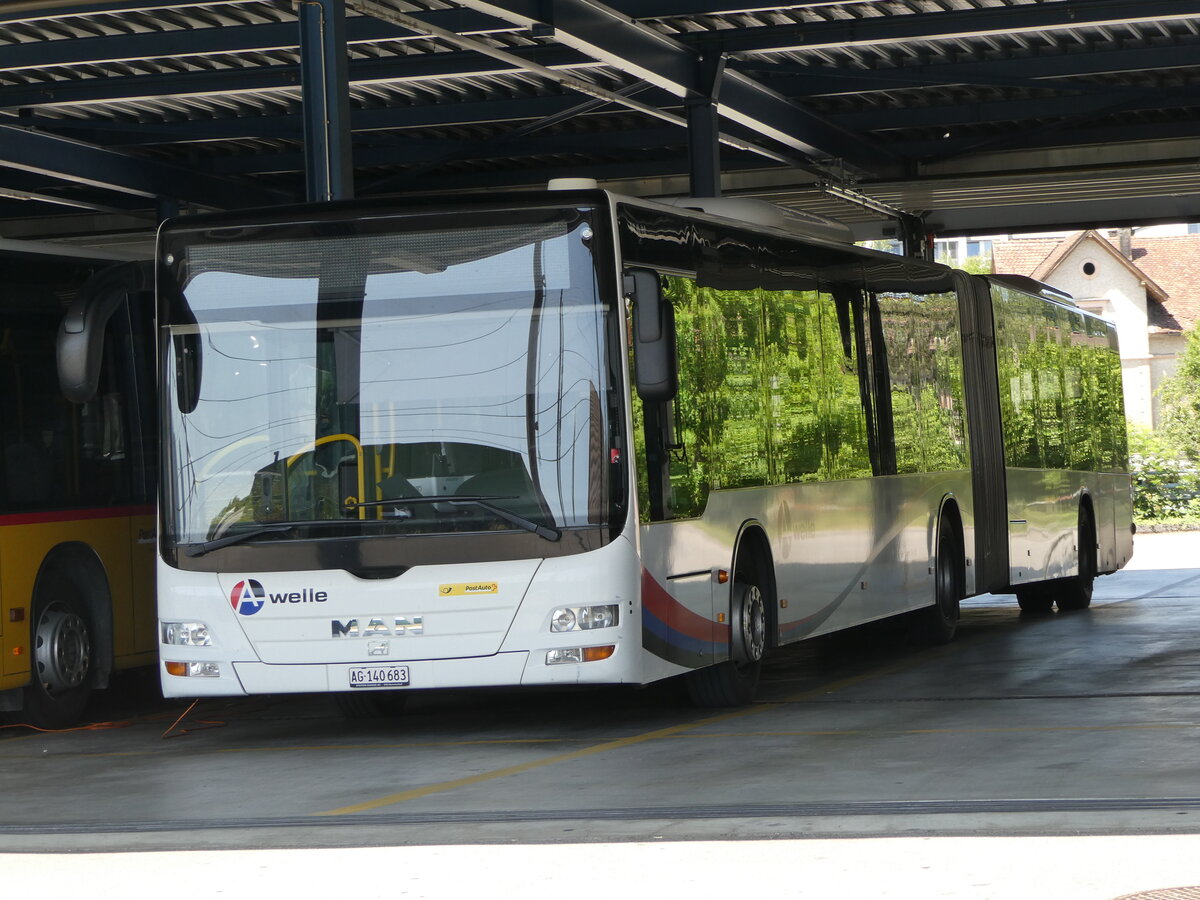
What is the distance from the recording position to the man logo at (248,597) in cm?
1134

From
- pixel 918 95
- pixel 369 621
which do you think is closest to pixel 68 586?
pixel 369 621

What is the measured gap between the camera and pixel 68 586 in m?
13.4

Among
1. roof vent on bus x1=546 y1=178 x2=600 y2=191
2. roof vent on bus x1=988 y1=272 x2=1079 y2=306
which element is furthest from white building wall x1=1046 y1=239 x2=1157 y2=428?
roof vent on bus x1=546 y1=178 x2=600 y2=191

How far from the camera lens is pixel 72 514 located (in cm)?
1334

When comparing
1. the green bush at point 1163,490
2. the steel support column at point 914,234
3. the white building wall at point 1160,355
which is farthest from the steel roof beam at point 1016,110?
the white building wall at point 1160,355

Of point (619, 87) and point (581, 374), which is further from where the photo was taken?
point (619, 87)

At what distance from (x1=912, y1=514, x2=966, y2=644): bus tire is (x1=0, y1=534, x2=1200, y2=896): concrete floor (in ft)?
5.63

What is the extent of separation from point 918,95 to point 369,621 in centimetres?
1317

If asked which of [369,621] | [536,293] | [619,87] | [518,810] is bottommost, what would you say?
[518,810]

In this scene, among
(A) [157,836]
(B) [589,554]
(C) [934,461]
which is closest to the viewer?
(A) [157,836]

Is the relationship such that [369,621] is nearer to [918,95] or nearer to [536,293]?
[536,293]

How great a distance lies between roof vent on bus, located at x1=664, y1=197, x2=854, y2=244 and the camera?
13.5 m

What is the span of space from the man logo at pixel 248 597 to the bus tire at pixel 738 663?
287 centimetres

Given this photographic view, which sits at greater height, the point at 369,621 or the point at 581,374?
the point at 581,374
